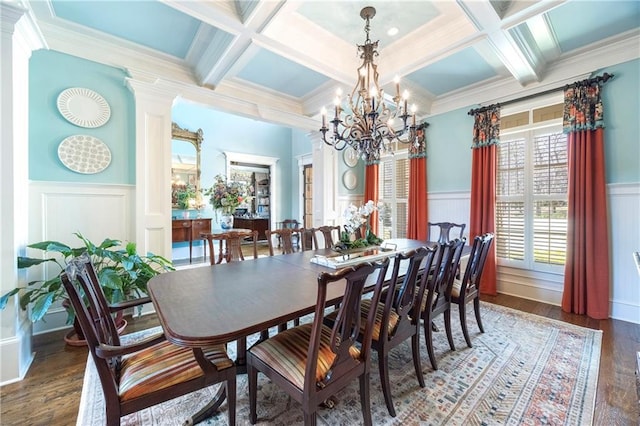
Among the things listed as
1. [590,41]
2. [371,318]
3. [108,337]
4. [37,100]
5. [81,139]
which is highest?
[590,41]

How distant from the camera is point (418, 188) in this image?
4387 mm

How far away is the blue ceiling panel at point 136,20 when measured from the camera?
2.18 meters

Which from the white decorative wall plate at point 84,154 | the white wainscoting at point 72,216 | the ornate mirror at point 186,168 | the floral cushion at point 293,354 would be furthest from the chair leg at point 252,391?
the ornate mirror at point 186,168

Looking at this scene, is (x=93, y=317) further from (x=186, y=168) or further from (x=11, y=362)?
(x=186, y=168)

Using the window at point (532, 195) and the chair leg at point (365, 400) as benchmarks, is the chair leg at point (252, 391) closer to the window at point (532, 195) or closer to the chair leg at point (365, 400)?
the chair leg at point (365, 400)

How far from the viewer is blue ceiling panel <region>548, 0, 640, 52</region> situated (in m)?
2.23

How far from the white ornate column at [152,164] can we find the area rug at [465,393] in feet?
4.28

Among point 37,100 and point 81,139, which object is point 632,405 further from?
point 37,100

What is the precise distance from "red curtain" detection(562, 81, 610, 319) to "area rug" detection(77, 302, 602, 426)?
680 mm

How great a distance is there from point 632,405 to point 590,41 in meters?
3.26

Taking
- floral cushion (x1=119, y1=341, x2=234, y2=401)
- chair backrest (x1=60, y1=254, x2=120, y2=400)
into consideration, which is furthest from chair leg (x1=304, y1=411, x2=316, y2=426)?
chair backrest (x1=60, y1=254, x2=120, y2=400)

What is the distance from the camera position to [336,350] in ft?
4.01

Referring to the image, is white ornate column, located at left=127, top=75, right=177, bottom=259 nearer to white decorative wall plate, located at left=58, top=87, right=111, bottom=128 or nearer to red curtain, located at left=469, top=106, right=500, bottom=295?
white decorative wall plate, located at left=58, top=87, right=111, bottom=128

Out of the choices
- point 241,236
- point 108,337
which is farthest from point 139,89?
point 108,337
